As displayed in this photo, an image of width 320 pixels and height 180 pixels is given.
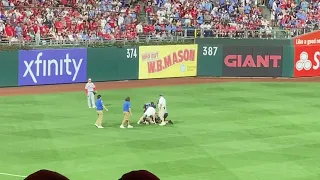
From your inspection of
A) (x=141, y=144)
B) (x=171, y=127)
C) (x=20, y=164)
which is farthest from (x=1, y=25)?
(x=20, y=164)

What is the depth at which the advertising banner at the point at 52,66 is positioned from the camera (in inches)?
1410

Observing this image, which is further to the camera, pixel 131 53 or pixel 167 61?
pixel 167 61

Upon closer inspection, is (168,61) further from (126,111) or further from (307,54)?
(126,111)

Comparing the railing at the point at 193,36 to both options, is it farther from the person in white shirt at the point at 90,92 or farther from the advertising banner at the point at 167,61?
the person in white shirt at the point at 90,92

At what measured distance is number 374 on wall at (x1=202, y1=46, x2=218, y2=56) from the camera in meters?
43.8

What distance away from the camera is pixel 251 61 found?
44562 mm

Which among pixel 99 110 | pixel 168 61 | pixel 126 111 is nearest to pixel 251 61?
pixel 168 61

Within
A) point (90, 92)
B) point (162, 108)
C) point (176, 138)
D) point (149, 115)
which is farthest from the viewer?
point (90, 92)

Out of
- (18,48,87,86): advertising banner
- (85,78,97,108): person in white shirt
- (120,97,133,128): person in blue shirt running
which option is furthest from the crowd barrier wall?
(120,97,133,128): person in blue shirt running

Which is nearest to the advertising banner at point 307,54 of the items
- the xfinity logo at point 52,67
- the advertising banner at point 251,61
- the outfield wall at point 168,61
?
the outfield wall at point 168,61

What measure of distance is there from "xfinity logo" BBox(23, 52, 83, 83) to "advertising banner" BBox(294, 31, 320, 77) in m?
A: 15.1

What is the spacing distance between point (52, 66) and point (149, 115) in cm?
1218

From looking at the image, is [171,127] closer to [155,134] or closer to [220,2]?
[155,134]

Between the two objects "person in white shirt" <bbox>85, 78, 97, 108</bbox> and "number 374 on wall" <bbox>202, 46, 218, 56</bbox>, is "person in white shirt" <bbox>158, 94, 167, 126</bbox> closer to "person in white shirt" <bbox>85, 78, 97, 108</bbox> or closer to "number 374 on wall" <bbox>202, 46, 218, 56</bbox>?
"person in white shirt" <bbox>85, 78, 97, 108</bbox>
